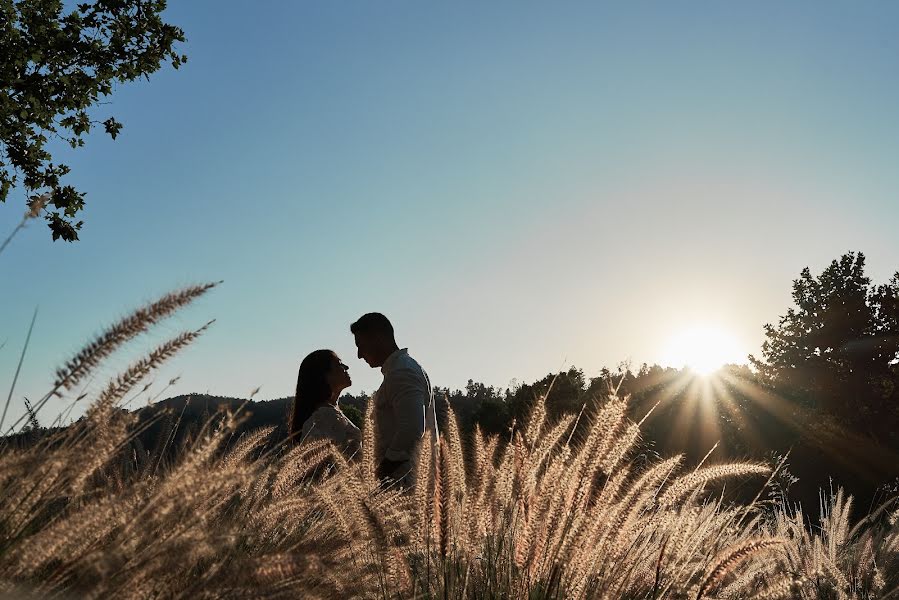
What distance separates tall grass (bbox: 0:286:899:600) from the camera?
1604mm

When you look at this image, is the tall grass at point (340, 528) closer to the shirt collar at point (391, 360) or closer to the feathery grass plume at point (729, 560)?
the feathery grass plume at point (729, 560)

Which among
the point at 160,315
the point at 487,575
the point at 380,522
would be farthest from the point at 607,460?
the point at 160,315

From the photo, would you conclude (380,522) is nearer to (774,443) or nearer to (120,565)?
(120,565)

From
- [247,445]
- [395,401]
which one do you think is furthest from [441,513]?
[395,401]

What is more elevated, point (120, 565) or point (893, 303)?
point (893, 303)

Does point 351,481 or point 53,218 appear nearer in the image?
point 351,481

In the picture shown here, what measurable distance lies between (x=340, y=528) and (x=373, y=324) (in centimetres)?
315

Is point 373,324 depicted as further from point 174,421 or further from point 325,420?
point 174,421

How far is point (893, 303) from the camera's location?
1232 inches

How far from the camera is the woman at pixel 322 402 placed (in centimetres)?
523

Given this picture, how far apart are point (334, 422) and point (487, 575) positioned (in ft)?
10.3

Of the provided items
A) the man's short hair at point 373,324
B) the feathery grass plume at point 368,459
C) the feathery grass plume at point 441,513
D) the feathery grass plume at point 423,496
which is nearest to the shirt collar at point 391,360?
the man's short hair at point 373,324

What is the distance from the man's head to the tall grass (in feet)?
7.10

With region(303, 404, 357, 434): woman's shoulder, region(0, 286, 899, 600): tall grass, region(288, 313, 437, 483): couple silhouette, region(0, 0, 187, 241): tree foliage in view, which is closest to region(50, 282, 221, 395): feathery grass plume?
region(0, 286, 899, 600): tall grass
